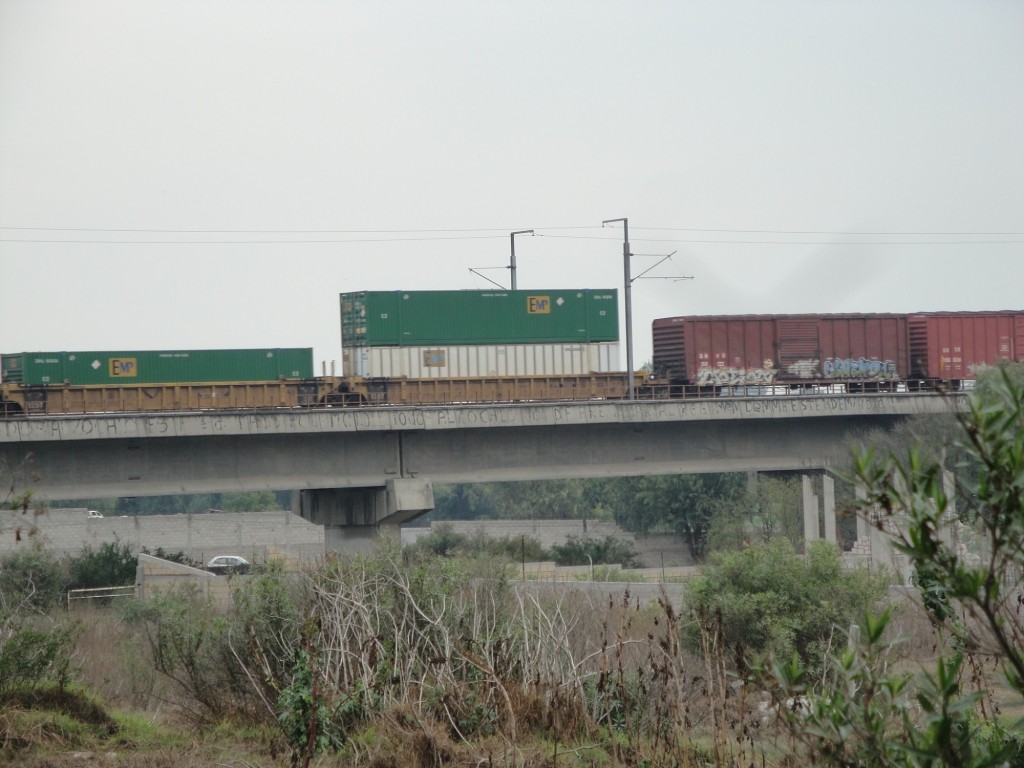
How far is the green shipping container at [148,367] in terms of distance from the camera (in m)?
37.8

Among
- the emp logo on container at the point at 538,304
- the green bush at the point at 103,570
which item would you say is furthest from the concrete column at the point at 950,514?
the green bush at the point at 103,570

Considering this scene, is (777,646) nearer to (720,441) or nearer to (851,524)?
(720,441)

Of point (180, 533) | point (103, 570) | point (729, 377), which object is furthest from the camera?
point (180, 533)

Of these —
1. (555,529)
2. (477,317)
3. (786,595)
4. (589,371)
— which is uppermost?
(477,317)

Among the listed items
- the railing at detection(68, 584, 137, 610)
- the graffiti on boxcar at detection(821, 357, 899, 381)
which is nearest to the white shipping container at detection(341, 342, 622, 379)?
the graffiti on boxcar at detection(821, 357, 899, 381)

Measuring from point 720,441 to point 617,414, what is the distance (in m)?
5.05

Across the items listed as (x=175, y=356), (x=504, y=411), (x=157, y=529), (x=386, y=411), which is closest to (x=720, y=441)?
(x=504, y=411)

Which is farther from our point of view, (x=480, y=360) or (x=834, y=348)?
(x=834, y=348)

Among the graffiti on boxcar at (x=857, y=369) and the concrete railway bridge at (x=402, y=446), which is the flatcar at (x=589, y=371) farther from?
the concrete railway bridge at (x=402, y=446)

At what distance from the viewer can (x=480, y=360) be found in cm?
4206

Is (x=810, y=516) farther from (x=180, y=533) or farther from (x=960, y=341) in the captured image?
(x=180, y=533)

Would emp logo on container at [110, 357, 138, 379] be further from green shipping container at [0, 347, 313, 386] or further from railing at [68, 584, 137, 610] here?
railing at [68, 584, 137, 610]

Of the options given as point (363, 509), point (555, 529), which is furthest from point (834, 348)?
point (555, 529)

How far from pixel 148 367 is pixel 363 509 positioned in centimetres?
919
